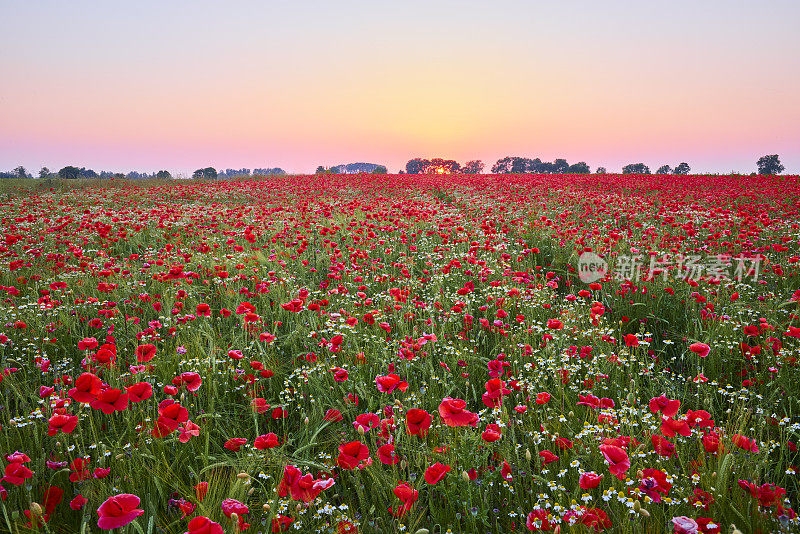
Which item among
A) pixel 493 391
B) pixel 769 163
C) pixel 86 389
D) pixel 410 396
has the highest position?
pixel 769 163

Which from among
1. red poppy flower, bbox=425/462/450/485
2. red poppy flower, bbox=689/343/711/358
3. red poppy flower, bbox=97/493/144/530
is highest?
red poppy flower, bbox=689/343/711/358

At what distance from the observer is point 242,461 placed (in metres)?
2.24

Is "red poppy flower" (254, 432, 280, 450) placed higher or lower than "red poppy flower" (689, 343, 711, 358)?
lower

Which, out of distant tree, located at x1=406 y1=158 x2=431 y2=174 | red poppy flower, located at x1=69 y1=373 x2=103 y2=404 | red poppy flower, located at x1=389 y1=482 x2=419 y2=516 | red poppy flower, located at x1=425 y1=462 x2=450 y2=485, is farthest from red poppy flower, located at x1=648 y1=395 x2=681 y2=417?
distant tree, located at x1=406 y1=158 x2=431 y2=174

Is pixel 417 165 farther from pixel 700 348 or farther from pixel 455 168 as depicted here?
pixel 700 348

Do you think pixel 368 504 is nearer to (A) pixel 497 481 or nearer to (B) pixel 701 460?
(A) pixel 497 481

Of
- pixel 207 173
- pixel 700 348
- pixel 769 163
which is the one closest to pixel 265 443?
pixel 700 348

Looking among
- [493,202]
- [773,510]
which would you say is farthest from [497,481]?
[493,202]

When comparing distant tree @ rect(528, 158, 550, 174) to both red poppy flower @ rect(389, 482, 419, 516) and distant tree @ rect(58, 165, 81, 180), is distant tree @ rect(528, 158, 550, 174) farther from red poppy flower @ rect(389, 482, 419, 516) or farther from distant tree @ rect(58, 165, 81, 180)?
red poppy flower @ rect(389, 482, 419, 516)

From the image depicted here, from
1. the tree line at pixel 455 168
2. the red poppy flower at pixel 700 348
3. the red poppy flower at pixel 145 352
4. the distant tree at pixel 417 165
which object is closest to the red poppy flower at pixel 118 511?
the red poppy flower at pixel 145 352

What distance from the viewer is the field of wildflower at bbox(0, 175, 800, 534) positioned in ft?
6.04

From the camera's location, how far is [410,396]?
9.75 feet

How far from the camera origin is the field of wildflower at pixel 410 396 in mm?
1841

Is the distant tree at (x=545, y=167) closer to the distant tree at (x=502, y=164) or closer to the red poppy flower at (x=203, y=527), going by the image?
the distant tree at (x=502, y=164)
